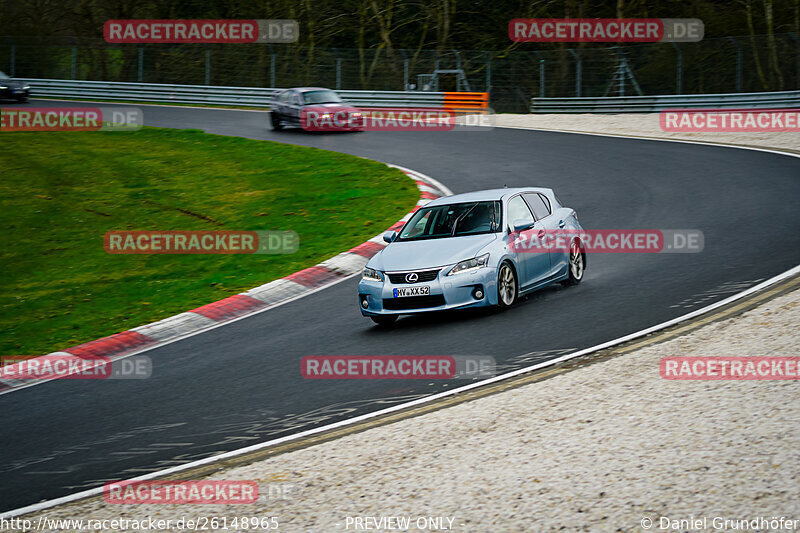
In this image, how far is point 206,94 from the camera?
129ft

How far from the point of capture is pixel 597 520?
17.1ft

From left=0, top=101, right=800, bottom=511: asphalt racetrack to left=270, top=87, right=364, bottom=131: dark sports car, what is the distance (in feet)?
42.4

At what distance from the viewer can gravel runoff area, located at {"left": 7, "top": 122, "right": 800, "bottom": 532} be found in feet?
17.5

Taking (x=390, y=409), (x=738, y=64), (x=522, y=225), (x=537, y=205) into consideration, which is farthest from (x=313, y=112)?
(x=390, y=409)

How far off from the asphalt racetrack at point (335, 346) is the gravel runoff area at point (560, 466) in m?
0.79

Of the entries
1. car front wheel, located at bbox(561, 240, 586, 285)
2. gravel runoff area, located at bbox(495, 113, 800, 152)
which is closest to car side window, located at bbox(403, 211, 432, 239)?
car front wheel, located at bbox(561, 240, 586, 285)

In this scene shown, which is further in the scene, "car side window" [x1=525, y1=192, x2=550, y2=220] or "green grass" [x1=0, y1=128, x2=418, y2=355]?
"green grass" [x1=0, y1=128, x2=418, y2=355]

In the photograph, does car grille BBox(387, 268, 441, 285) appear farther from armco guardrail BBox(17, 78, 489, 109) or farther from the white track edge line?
armco guardrail BBox(17, 78, 489, 109)

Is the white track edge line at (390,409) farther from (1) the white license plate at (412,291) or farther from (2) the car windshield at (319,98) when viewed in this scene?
(2) the car windshield at (319,98)

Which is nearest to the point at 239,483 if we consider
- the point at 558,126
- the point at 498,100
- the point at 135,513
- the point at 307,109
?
the point at 135,513

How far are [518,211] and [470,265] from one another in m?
1.59

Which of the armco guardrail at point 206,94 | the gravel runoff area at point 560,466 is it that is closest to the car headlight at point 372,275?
the gravel runoff area at point 560,466

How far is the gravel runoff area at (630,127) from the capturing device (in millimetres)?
24312

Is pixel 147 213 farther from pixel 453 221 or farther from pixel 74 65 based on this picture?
pixel 74 65
